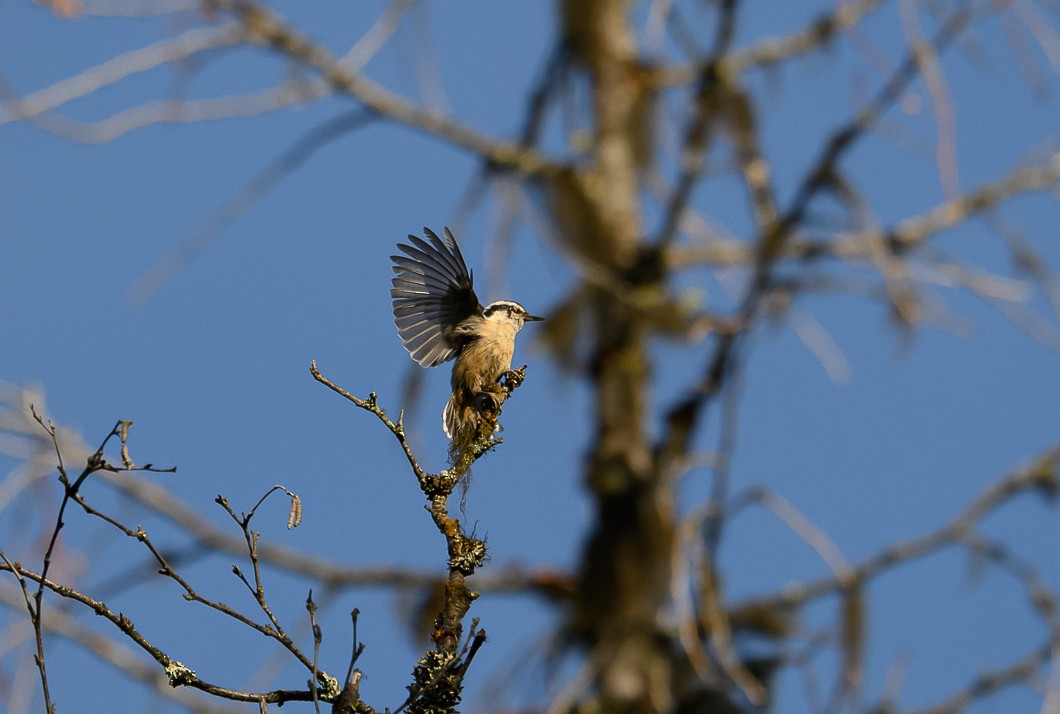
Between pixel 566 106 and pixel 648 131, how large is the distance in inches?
20.0

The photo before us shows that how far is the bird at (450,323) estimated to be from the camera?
3598 mm

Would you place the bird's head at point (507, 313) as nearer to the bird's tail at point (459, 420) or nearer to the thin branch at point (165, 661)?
the bird's tail at point (459, 420)

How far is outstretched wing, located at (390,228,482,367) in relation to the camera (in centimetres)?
367

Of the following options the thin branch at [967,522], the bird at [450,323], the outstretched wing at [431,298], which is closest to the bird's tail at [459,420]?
the bird at [450,323]

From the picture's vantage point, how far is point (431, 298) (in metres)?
3.81

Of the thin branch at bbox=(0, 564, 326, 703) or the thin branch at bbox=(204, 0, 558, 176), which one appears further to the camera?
the thin branch at bbox=(204, 0, 558, 176)

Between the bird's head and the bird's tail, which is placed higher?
the bird's head

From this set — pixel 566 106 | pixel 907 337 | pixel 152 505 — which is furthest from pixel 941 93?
pixel 152 505

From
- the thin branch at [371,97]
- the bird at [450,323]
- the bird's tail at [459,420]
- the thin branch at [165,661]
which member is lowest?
the thin branch at [165,661]

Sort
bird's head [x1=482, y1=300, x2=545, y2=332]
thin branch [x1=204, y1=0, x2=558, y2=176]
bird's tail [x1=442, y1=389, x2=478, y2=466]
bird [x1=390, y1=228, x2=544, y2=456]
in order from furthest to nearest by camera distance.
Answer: thin branch [x1=204, y1=0, x2=558, y2=176]
bird's head [x1=482, y1=300, x2=545, y2=332]
bird [x1=390, y1=228, x2=544, y2=456]
bird's tail [x1=442, y1=389, x2=478, y2=466]

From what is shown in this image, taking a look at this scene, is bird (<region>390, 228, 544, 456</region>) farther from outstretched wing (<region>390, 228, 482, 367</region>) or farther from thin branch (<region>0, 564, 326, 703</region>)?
thin branch (<region>0, 564, 326, 703</region>)

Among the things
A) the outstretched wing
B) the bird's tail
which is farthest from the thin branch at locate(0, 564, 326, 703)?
the outstretched wing

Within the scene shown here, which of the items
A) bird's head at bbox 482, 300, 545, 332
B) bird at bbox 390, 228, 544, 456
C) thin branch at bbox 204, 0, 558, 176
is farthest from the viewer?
thin branch at bbox 204, 0, 558, 176

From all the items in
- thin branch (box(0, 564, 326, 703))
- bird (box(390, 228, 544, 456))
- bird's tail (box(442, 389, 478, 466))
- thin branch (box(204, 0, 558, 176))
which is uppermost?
thin branch (box(204, 0, 558, 176))
